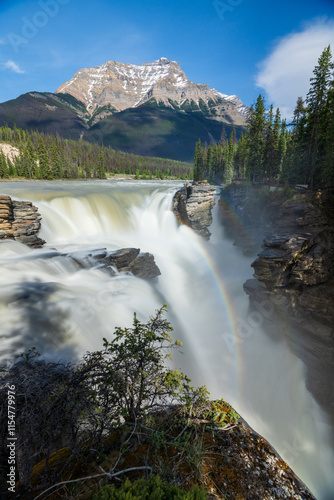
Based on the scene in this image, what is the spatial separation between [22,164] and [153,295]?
98084 mm

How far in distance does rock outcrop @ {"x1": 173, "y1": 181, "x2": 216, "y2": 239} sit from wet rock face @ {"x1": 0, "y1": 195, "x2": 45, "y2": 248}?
1935cm

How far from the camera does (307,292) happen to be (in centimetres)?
1483

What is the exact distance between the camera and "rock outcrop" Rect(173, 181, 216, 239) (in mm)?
29894

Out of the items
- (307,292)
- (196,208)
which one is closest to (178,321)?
(307,292)

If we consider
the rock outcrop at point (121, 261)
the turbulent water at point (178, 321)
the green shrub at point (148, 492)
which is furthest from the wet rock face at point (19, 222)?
the green shrub at point (148, 492)

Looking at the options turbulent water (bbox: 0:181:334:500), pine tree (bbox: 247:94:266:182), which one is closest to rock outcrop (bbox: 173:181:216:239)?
turbulent water (bbox: 0:181:334:500)

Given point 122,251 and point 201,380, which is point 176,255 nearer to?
point 122,251

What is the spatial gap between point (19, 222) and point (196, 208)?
21.6 metres

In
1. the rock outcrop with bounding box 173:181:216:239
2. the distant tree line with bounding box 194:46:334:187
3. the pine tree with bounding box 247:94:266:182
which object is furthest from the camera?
the pine tree with bounding box 247:94:266:182

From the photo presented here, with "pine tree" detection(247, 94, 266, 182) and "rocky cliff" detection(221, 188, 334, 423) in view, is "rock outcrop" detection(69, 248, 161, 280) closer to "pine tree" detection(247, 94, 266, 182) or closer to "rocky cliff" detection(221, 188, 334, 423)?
"rocky cliff" detection(221, 188, 334, 423)

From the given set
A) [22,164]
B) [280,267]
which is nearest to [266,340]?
[280,267]

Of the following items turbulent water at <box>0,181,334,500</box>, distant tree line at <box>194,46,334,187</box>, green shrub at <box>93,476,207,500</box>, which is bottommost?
turbulent water at <box>0,181,334,500</box>

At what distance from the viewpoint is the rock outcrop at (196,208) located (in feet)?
98.1

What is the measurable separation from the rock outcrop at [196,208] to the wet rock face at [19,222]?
19.4 m
